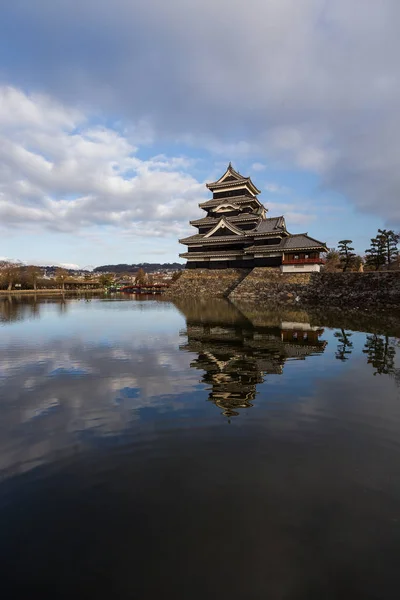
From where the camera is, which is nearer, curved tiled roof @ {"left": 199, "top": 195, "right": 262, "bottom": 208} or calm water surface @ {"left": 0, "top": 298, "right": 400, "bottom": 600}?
calm water surface @ {"left": 0, "top": 298, "right": 400, "bottom": 600}

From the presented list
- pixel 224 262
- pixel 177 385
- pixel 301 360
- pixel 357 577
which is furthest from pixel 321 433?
pixel 224 262

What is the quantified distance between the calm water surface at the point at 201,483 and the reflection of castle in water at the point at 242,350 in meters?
0.10

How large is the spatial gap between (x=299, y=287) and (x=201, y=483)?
108ft

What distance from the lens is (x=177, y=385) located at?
7941 mm

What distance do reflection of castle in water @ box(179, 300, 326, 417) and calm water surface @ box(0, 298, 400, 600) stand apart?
10 centimetres

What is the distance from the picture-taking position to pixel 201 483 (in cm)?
402

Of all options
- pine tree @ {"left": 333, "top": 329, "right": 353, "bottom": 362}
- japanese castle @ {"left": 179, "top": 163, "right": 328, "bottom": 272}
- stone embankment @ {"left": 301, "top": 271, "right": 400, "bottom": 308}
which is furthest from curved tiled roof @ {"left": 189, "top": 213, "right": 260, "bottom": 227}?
pine tree @ {"left": 333, "top": 329, "right": 353, "bottom": 362}

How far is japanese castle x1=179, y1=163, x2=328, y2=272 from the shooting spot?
37.1 meters

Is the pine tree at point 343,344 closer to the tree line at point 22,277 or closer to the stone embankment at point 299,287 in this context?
the stone embankment at point 299,287

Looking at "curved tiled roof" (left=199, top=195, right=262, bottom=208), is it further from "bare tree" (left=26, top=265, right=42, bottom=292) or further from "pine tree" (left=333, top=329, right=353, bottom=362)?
"bare tree" (left=26, top=265, right=42, bottom=292)

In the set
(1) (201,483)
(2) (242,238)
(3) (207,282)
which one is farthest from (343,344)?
(3) (207,282)

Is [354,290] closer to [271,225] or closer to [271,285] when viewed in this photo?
[271,285]

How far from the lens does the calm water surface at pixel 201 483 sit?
2.74 metres

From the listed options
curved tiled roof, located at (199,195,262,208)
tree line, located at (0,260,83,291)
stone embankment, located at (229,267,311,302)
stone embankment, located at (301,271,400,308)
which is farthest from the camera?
tree line, located at (0,260,83,291)
